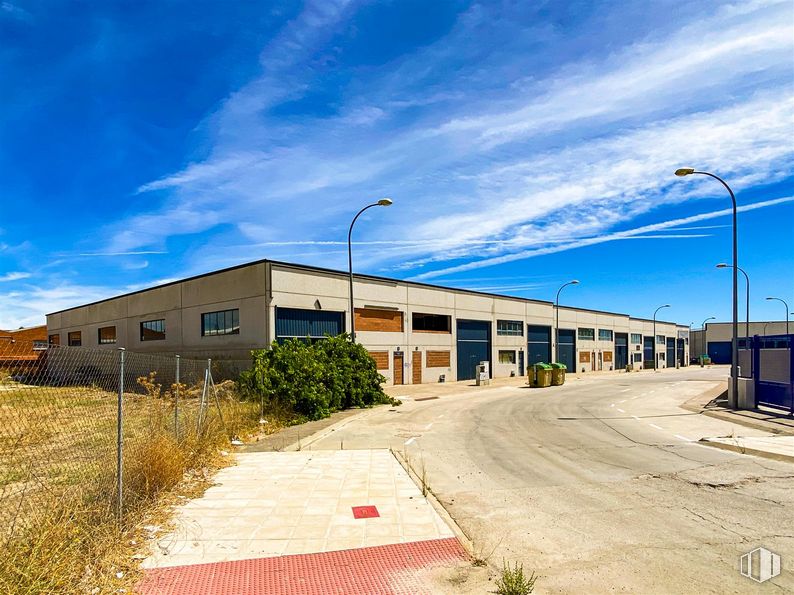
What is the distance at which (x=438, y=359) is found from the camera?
129 feet

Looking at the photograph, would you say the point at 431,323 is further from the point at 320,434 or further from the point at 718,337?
the point at 718,337

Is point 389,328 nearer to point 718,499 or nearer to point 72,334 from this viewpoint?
point 718,499

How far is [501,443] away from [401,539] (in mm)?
7567

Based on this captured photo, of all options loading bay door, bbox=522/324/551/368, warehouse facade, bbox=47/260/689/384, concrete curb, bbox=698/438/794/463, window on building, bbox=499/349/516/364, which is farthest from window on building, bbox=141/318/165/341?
concrete curb, bbox=698/438/794/463

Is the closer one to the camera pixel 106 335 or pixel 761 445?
pixel 761 445

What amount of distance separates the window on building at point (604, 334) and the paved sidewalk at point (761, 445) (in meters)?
54.4

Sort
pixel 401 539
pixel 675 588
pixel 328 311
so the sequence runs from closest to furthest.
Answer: pixel 675 588, pixel 401 539, pixel 328 311

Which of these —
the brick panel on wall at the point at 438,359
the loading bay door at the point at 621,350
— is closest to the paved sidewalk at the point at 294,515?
the brick panel on wall at the point at 438,359

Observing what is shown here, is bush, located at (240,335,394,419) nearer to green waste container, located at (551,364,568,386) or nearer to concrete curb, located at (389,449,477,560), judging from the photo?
concrete curb, located at (389,449,477,560)

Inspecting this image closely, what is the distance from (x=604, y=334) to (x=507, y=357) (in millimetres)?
25404

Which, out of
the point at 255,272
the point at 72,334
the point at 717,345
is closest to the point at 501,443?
the point at 255,272

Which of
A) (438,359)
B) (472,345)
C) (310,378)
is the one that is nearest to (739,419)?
(310,378)

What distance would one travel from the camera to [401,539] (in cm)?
626

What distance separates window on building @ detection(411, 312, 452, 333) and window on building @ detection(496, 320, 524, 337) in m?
→ 7.60
